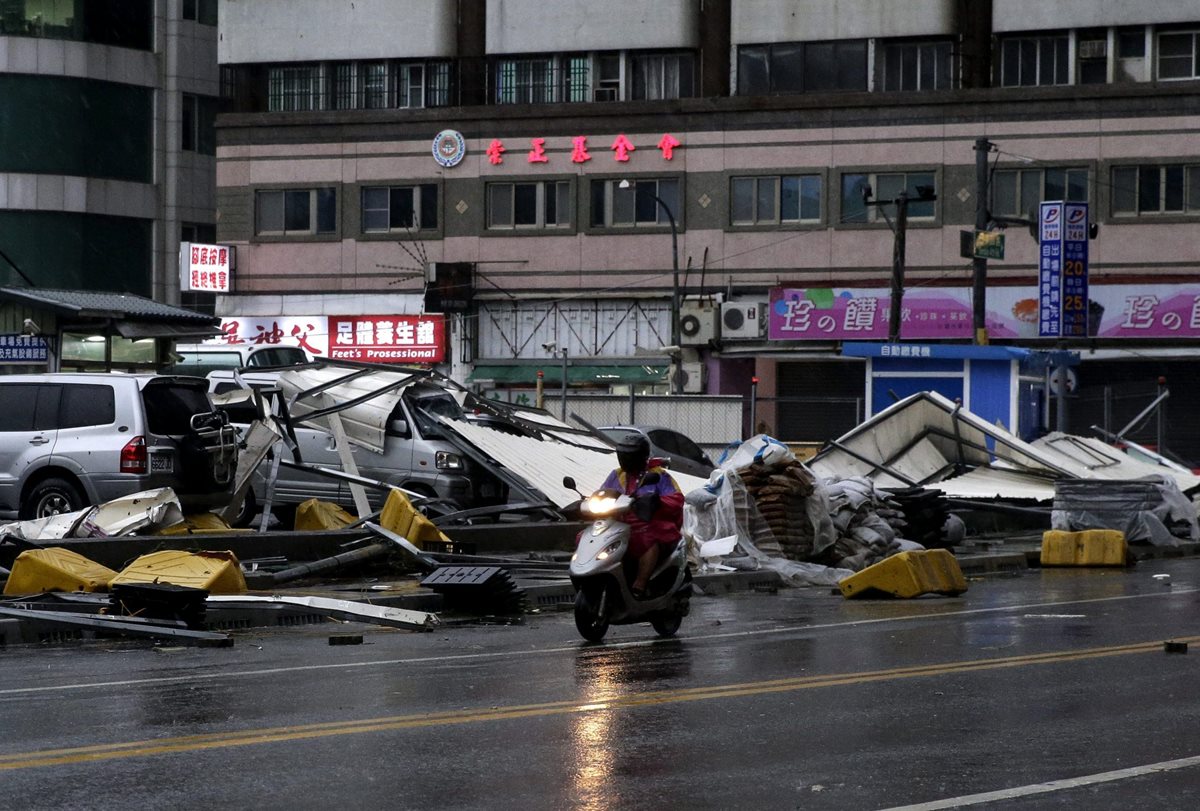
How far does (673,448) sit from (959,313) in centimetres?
1927

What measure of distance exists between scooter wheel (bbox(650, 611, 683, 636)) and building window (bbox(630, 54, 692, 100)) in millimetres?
40443

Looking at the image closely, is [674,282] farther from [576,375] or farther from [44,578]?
[44,578]

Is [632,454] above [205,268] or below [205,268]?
below

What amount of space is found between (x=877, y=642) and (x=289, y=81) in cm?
4548

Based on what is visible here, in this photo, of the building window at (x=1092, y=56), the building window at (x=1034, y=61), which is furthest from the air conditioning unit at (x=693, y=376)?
the building window at (x=1092, y=56)

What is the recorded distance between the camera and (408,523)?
1903 centimetres

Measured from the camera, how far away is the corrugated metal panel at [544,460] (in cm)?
2333

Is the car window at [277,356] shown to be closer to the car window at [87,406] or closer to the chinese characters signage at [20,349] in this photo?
the chinese characters signage at [20,349]

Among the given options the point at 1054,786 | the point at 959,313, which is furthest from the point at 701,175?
the point at 1054,786

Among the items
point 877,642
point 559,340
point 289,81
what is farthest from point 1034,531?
point 289,81

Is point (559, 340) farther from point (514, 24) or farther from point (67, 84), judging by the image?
point (67, 84)

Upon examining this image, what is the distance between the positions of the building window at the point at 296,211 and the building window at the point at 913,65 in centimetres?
1626

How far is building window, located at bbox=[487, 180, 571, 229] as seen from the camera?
53219 mm

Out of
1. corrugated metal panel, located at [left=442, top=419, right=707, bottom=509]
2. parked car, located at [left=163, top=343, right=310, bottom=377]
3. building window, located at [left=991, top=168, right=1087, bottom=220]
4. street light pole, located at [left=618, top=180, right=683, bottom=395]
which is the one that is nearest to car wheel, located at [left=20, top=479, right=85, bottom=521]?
corrugated metal panel, located at [left=442, top=419, right=707, bottom=509]
